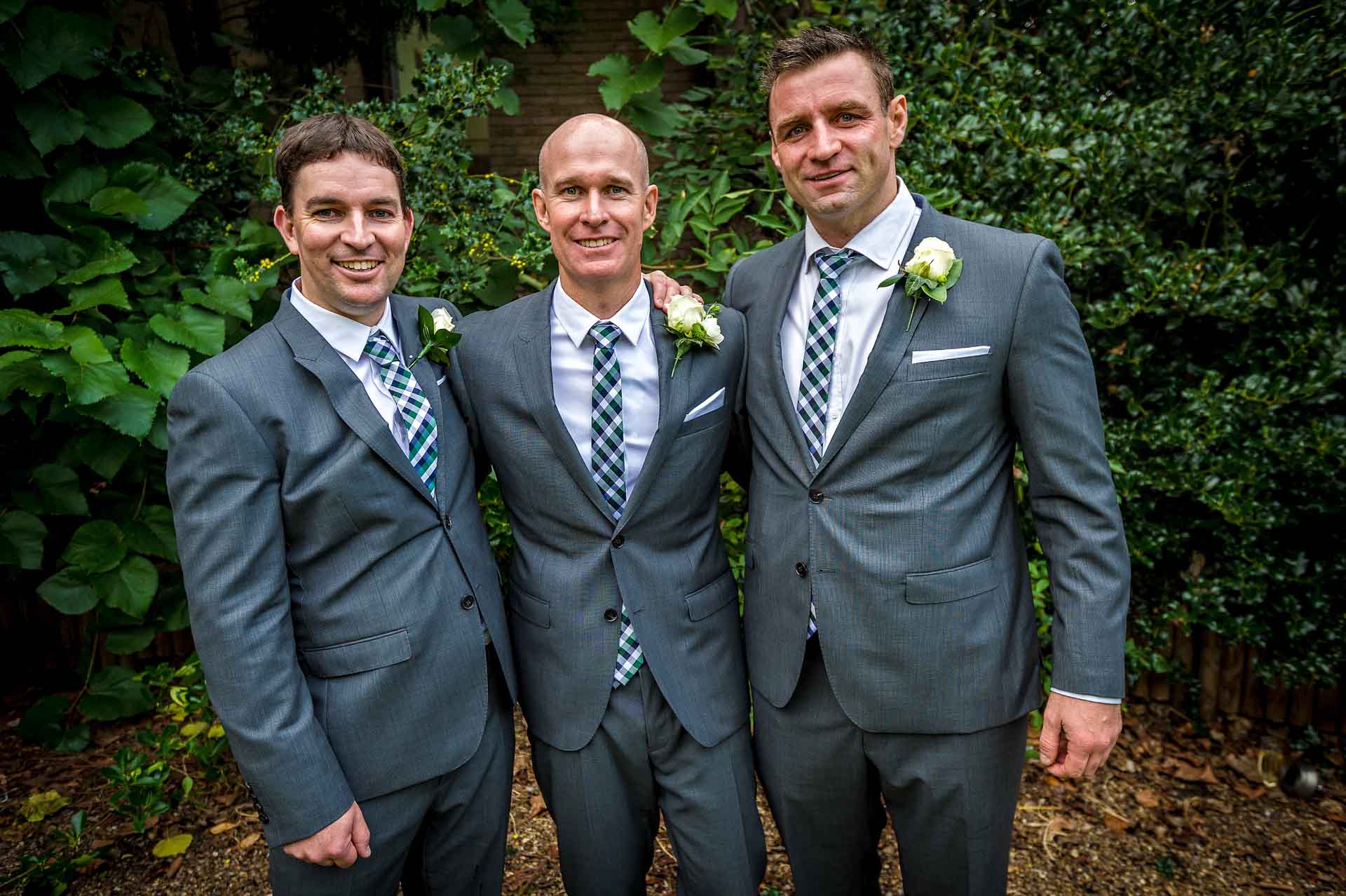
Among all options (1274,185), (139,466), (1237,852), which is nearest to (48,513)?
(139,466)

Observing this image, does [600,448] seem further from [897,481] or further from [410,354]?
[897,481]

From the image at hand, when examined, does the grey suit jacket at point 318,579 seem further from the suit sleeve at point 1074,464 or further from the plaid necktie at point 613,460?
the suit sleeve at point 1074,464

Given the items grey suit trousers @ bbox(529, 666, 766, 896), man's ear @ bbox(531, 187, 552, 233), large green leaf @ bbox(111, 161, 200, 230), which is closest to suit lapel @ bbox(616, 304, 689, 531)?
man's ear @ bbox(531, 187, 552, 233)

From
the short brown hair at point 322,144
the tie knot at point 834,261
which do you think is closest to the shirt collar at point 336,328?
the short brown hair at point 322,144

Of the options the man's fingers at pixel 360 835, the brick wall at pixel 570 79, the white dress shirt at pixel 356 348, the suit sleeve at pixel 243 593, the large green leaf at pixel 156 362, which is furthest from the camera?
the brick wall at pixel 570 79

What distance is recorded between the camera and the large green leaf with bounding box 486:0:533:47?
3.35 meters

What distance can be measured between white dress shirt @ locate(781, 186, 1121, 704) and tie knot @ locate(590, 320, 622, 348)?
0.42 meters

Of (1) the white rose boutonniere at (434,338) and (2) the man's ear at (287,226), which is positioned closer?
(2) the man's ear at (287,226)

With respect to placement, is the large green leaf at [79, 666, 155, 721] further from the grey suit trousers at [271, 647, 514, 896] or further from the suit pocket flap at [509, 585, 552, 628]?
the suit pocket flap at [509, 585, 552, 628]

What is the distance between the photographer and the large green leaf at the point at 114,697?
3697mm

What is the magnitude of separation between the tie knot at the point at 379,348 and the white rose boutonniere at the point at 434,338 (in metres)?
0.07

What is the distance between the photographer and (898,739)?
204 centimetres

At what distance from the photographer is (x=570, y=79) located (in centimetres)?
729

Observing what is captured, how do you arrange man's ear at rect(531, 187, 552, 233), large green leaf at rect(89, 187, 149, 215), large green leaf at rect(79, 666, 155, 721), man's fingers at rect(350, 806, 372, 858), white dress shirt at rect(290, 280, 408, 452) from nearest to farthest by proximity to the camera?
man's fingers at rect(350, 806, 372, 858)
white dress shirt at rect(290, 280, 408, 452)
man's ear at rect(531, 187, 552, 233)
large green leaf at rect(89, 187, 149, 215)
large green leaf at rect(79, 666, 155, 721)
